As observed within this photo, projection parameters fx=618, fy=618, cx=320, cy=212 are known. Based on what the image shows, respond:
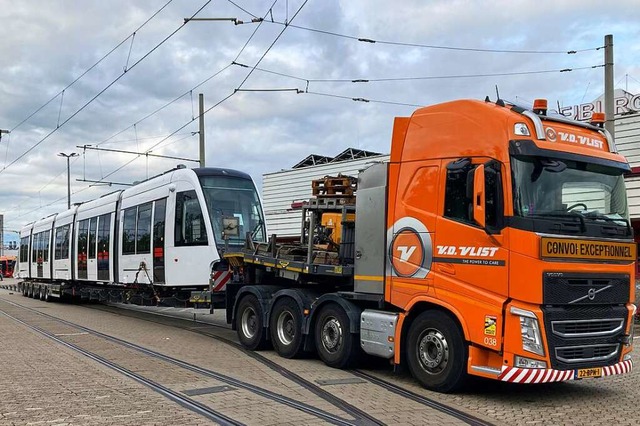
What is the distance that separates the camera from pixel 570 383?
28.6 feet

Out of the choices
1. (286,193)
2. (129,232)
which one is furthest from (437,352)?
(286,193)

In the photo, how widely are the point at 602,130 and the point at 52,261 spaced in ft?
76.2

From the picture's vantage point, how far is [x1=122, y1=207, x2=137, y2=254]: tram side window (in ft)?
53.5

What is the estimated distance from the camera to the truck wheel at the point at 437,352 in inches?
288

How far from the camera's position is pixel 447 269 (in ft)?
24.8

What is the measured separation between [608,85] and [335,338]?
8169 millimetres

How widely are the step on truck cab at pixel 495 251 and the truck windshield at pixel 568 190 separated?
0.01m

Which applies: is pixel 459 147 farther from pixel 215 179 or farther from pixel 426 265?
pixel 215 179

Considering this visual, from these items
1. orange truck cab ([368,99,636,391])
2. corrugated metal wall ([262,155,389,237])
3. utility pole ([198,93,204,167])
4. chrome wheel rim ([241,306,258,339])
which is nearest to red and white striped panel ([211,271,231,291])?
chrome wheel rim ([241,306,258,339])

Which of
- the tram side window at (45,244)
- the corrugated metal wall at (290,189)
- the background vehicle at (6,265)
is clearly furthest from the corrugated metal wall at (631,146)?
the background vehicle at (6,265)

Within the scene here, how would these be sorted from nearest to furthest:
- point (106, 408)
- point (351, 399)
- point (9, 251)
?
point (106, 408) → point (351, 399) → point (9, 251)

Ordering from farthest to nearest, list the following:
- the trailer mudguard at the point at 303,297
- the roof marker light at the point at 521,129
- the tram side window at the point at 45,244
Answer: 1. the tram side window at the point at 45,244
2. the trailer mudguard at the point at 303,297
3. the roof marker light at the point at 521,129

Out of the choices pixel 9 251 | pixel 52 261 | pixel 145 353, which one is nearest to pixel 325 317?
pixel 145 353

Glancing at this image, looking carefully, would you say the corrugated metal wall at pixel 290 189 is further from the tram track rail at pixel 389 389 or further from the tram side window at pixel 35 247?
the tram track rail at pixel 389 389
